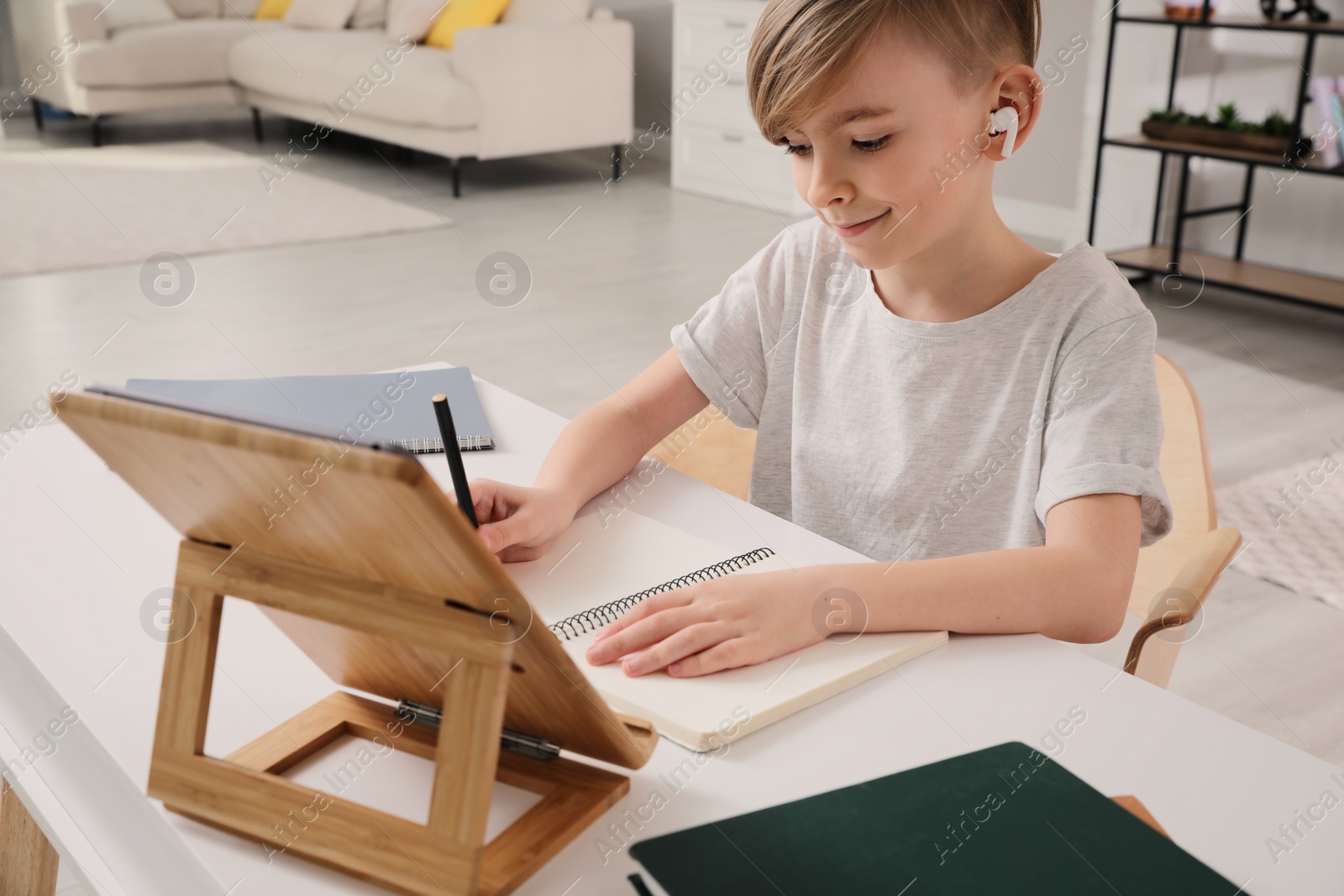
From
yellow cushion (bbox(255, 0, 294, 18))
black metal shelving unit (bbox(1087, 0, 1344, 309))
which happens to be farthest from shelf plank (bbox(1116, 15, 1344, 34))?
yellow cushion (bbox(255, 0, 294, 18))

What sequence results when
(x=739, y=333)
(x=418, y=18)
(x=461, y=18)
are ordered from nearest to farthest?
(x=739, y=333) < (x=461, y=18) < (x=418, y=18)

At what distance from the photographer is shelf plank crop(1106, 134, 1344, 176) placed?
3.43 metres

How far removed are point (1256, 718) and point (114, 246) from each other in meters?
4.03

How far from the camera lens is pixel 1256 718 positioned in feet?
5.94

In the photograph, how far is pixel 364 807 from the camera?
57 cm

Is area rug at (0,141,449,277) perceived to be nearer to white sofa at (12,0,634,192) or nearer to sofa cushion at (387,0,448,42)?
white sofa at (12,0,634,192)

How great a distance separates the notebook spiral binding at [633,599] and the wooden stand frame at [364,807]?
160mm

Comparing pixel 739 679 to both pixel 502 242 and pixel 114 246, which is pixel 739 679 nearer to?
pixel 502 242

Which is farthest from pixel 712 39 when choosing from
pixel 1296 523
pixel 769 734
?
pixel 769 734

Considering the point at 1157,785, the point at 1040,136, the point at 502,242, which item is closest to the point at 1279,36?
the point at 1040,136

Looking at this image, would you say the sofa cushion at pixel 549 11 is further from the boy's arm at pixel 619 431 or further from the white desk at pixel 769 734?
the white desk at pixel 769 734

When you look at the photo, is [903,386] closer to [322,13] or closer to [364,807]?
[364,807]

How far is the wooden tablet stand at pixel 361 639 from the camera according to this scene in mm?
490

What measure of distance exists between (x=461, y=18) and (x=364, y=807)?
549cm
